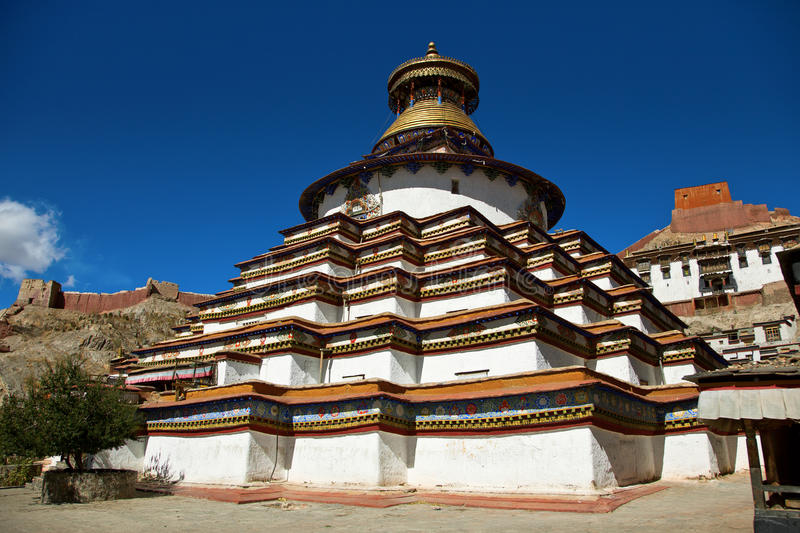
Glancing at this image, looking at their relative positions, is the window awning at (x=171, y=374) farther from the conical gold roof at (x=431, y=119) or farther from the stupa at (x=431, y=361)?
the conical gold roof at (x=431, y=119)

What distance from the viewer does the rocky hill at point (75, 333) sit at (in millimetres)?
36094

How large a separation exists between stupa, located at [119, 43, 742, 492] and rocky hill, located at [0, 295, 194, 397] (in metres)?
20.4

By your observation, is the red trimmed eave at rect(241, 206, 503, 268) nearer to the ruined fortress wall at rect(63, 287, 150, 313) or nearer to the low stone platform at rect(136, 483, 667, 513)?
the low stone platform at rect(136, 483, 667, 513)

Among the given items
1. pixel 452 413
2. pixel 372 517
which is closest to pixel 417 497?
pixel 372 517

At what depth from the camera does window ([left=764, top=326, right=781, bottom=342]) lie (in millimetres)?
37906

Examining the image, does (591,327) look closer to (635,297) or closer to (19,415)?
(635,297)

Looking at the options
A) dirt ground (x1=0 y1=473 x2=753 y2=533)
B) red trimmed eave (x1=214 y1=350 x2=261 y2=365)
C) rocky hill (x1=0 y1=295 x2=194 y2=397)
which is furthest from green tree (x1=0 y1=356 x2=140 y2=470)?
rocky hill (x1=0 y1=295 x2=194 y2=397)

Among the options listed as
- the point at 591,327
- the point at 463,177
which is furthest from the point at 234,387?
the point at 463,177

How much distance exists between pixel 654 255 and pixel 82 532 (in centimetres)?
5192

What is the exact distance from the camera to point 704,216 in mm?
57469

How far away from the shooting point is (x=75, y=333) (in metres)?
40.6

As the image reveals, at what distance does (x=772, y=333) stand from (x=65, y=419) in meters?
42.0

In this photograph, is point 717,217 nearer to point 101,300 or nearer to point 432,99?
point 432,99

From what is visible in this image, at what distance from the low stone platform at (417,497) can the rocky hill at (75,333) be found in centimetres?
2886
